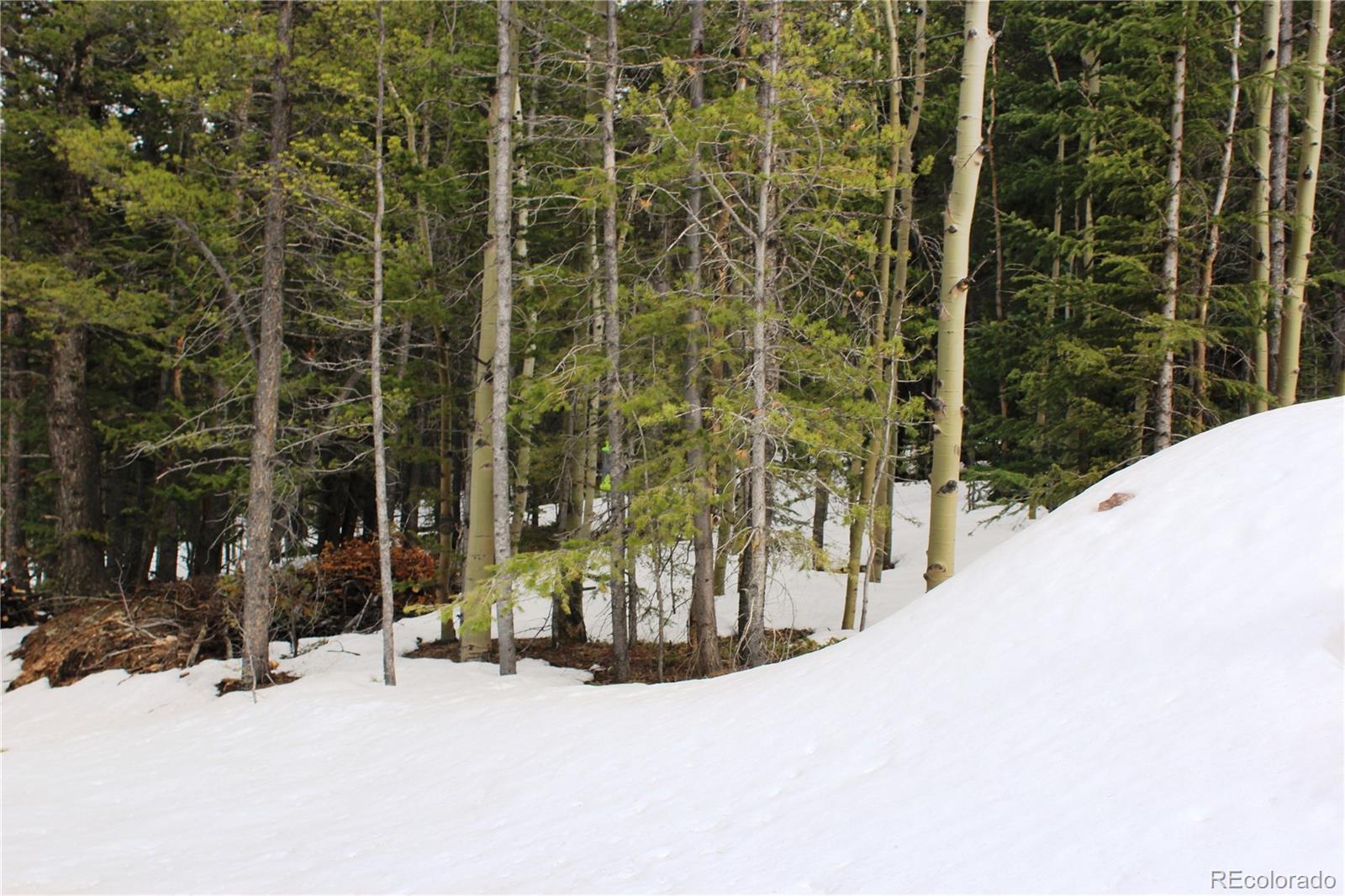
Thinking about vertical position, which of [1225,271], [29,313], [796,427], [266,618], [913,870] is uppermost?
[1225,271]

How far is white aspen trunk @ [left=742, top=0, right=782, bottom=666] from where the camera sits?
809cm

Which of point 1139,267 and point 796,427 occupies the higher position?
point 1139,267

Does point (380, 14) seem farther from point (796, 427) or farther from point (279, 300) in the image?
point (796, 427)

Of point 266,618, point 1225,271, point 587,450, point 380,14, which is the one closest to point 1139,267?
point 1225,271

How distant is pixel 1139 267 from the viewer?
877cm

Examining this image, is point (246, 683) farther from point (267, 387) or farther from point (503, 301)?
point (503, 301)

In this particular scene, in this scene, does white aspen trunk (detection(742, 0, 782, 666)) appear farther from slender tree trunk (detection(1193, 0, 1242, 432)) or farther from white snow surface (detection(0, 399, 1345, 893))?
slender tree trunk (detection(1193, 0, 1242, 432))

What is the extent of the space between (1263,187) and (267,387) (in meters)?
12.1

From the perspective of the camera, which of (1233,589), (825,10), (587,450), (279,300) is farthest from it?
(587,450)

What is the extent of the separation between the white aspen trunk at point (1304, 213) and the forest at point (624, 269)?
0.18 feet

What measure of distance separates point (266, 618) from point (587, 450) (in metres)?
4.87

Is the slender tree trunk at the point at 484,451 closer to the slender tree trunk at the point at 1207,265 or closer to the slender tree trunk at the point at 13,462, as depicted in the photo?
the slender tree trunk at the point at 1207,265

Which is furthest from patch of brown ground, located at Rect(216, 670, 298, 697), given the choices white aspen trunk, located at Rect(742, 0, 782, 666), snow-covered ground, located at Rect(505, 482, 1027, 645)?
white aspen trunk, located at Rect(742, 0, 782, 666)

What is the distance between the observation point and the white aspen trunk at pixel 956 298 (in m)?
7.53
